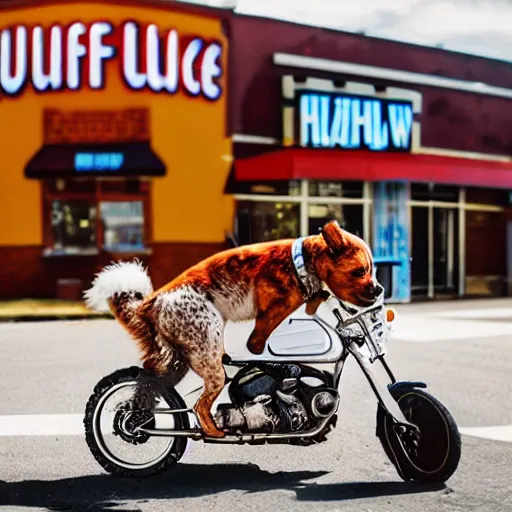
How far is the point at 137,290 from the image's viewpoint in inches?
199

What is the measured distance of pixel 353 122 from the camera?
21609 mm

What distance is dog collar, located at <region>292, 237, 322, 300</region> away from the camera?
4.75m

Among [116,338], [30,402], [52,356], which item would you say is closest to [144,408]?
[30,402]

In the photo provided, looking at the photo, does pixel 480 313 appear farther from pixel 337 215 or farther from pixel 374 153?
pixel 374 153

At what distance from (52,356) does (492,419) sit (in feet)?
19.7

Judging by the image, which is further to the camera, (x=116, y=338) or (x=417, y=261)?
(x=417, y=261)

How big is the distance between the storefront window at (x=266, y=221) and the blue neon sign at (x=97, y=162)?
11.0 feet

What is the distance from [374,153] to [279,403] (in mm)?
17507

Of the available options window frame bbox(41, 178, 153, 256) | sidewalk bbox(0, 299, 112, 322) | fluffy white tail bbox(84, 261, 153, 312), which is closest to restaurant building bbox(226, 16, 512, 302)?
window frame bbox(41, 178, 153, 256)

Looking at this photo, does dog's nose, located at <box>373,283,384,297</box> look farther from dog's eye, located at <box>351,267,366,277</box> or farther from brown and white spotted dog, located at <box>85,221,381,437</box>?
dog's eye, located at <box>351,267,366,277</box>

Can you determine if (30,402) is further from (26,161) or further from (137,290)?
(26,161)

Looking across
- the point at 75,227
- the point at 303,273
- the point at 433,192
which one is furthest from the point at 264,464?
the point at 433,192

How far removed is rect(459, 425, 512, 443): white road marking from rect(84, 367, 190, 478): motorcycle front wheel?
256 cm

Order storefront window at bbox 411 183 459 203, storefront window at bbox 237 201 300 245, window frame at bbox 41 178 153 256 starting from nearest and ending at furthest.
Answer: window frame at bbox 41 178 153 256
storefront window at bbox 237 201 300 245
storefront window at bbox 411 183 459 203
